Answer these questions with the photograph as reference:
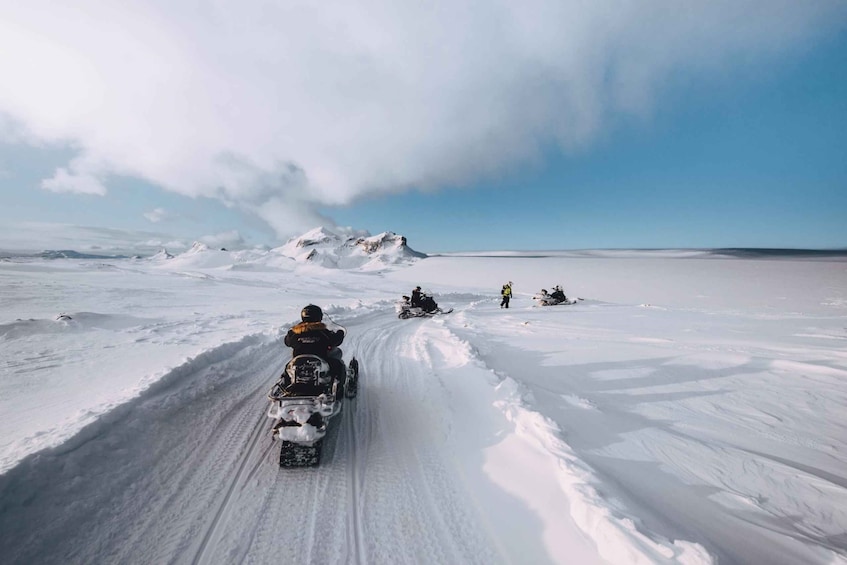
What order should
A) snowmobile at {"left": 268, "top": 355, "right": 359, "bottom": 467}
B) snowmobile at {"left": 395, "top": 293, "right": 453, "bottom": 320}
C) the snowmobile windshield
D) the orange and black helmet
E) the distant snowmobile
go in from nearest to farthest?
snowmobile at {"left": 268, "top": 355, "right": 359, "bottom": 467}
the orange and black helmet
the snowmobile windshield
snowmobile at {"left": 395, "top": 293, "right": 453, "bottom": 320}
the distant snowmobile

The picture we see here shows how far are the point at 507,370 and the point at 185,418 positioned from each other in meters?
6.01

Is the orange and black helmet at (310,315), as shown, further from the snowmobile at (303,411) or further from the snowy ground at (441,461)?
the snowy ground at (441,461)

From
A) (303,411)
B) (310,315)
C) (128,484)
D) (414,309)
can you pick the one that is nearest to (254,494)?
(303,411)

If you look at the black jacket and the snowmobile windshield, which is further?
the snowmobile windshield

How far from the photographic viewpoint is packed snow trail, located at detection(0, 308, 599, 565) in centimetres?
273

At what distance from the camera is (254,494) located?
11.1ft

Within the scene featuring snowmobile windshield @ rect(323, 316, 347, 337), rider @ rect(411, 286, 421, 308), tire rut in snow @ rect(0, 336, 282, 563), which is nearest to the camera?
tire rut in snow @ rect(0, 336, 282, 563)

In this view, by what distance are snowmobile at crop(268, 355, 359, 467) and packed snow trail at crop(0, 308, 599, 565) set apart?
211 millimetres

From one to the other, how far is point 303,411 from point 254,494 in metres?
0.90

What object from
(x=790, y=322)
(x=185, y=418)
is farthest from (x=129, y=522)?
(x=790, y=322)

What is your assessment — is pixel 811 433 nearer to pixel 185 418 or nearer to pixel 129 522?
pixel 129 522

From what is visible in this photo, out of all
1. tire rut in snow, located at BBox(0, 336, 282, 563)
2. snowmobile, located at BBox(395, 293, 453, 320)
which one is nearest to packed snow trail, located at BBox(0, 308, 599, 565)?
tire rut in snow, located at BBox(0, 336, 282, 563)

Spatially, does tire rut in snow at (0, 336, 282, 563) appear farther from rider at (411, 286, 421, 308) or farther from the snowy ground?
rider at (411, 286, 421, 308)

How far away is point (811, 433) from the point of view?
4.64 m
